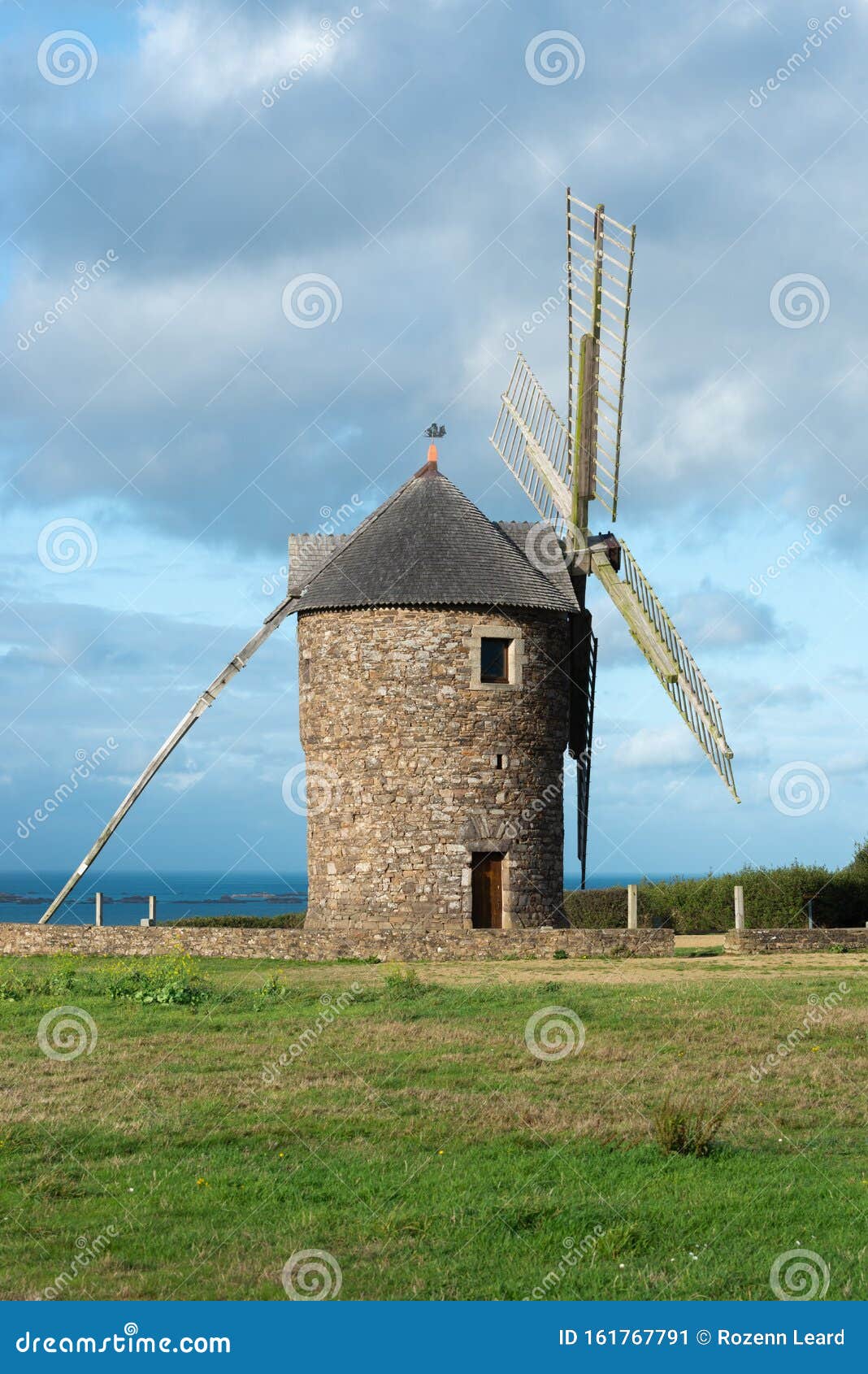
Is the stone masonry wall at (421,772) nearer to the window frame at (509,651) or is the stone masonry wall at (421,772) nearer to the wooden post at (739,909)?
the window frame at (509,651)

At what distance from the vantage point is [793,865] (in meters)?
34.6

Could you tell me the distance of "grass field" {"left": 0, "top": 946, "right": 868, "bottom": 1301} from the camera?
24.6 feet

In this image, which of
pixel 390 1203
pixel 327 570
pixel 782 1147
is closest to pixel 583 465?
pixel 327 570

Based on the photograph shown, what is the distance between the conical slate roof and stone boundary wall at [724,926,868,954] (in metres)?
7.66

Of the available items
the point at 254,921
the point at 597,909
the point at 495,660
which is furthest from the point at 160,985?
the point at 254,921

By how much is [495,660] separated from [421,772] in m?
2.89

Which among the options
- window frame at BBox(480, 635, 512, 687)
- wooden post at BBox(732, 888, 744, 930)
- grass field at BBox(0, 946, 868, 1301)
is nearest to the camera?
grass field at BBox(0, 946, 868, 1301)

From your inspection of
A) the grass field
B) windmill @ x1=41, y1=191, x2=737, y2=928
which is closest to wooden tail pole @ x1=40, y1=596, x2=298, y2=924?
windmill @ x1=41, y1=191, x2=737, y2=928

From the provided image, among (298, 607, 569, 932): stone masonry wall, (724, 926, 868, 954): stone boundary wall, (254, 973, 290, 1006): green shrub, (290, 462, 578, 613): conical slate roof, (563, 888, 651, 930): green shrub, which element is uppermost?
(290, 462, 578, 613): conical slate roof

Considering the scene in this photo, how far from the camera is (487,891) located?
26.6 metres

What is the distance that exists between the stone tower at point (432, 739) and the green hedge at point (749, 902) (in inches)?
294

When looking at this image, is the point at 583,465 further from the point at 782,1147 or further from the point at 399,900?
the point at 782,1147

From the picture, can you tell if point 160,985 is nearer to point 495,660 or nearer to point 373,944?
point 373,944

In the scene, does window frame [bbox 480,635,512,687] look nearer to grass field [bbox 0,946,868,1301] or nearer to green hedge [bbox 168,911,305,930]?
green hedge [bbox 168,911,305,930]
